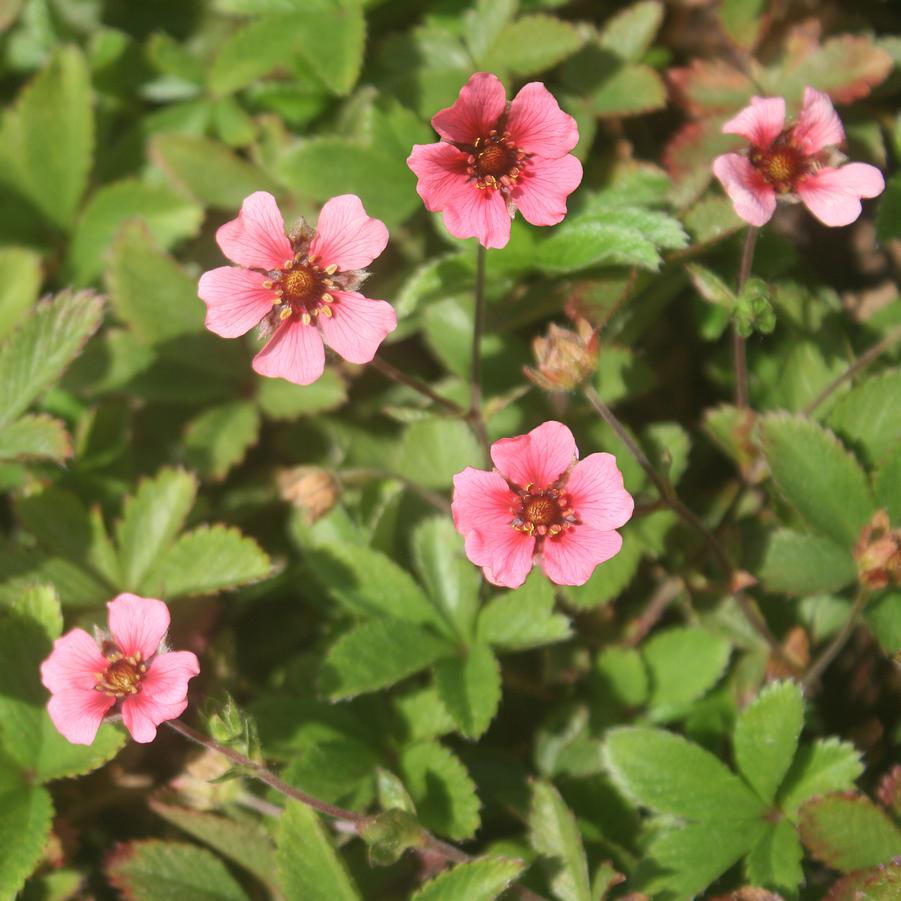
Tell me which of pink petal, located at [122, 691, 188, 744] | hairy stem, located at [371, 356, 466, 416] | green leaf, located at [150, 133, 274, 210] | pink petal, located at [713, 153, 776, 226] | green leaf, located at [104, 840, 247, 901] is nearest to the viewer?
pink petal, located at [122, 691, 188, 744]

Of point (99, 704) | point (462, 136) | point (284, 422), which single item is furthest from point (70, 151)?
point (99, 704)

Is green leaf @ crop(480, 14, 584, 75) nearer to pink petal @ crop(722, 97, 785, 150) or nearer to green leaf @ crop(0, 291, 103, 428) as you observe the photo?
pink petal @ crop(722, 97, 785, 150)

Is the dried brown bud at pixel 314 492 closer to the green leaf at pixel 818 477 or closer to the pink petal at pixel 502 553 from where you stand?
the pink petal at pixel 502 553

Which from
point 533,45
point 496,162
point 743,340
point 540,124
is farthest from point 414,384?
point 533,45

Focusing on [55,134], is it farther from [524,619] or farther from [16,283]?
[524,619]

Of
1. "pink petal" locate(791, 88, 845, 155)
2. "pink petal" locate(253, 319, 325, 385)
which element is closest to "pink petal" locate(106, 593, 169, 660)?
"pink petal" locate(253, 319, 325, 385)

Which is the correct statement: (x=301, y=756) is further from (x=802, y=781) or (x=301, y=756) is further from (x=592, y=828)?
(x=802, y=781)
